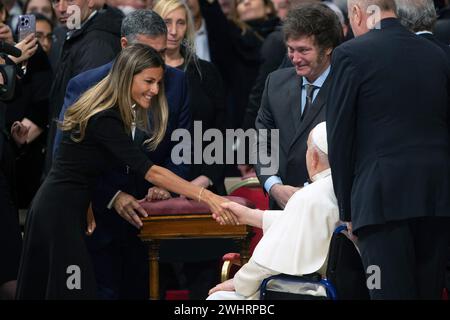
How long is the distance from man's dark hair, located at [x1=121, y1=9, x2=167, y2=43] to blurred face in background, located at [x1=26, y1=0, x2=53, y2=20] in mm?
3732

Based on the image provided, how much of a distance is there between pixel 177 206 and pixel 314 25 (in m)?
1.33

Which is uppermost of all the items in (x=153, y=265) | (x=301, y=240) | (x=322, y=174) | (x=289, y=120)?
(x=289, y=120)

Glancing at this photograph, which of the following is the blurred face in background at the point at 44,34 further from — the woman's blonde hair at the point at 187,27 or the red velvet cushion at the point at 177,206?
the red velvet cushion at the point at 177,206

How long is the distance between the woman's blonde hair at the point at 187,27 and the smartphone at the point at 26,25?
2.85 ft

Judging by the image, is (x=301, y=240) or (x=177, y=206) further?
(x=177, y=206)

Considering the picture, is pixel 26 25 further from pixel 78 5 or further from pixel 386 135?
pixel 386 135

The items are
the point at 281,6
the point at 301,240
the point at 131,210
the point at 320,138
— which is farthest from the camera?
the point at 281,6

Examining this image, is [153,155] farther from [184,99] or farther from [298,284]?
[298,284]

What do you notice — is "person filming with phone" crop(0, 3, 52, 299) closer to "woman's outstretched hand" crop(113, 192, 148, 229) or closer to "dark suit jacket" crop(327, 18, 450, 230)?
"woman's outstretched hand" crop(113, 192, 148, 229)

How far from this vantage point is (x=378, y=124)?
579 centimetres

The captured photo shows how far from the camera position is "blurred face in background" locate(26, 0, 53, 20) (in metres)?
11.2

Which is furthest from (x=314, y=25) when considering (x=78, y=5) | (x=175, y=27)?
(x=78, y=5)

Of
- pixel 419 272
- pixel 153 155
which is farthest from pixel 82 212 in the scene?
pixel 419 272

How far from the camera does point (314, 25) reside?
7.11 m
